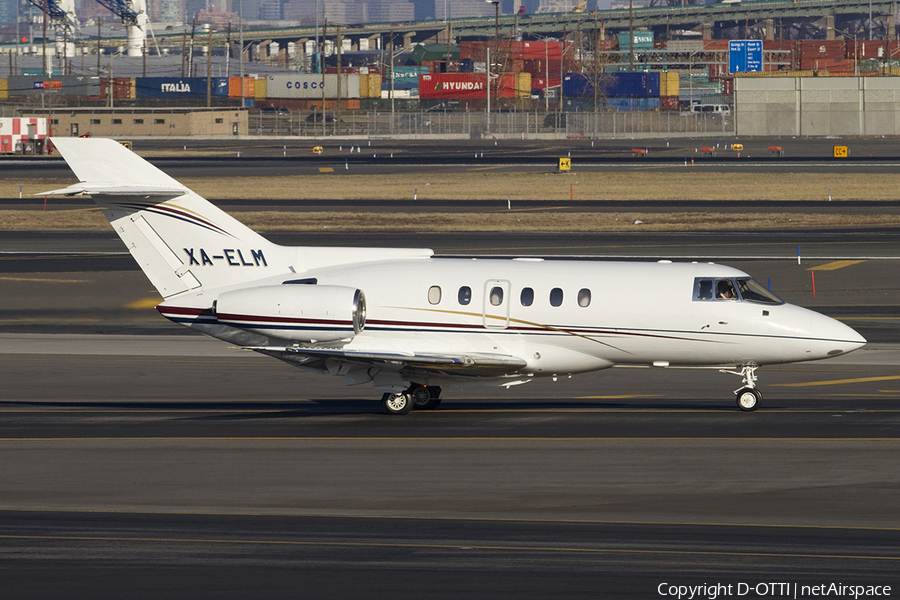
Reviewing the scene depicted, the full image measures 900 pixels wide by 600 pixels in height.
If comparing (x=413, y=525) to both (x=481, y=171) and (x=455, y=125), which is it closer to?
(x=481, y=171)

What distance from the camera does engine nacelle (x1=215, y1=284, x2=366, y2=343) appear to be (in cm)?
2402

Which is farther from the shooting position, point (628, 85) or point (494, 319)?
point (628, 85)

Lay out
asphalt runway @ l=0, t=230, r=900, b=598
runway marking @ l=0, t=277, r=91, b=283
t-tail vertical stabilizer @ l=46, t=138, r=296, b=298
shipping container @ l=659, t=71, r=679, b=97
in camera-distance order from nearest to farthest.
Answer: asphalt runway @ l=0, t=230, r=900, b=598 < t-tail vertical stabilizer @ l=46, t=138, r=296, b=298 < runway marking @ l=0, t=277, r=91, b=283 < shipping container @ l=659, t=71, r=679, b=97

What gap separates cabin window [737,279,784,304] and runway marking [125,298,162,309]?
2351 centimetres

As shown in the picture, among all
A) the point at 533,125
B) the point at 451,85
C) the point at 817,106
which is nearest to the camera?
the point at 817,106

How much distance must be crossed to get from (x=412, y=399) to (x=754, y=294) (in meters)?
8.07

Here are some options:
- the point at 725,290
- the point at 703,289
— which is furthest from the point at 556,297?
the point at 725,290

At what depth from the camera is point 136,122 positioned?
162 m

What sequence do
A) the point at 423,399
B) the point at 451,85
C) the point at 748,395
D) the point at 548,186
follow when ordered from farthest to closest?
1. the point at 451,85
2. the point at 548,186
3. the point at 423,399
4. the point at 748,395

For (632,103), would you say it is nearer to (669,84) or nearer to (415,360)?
(669,84)

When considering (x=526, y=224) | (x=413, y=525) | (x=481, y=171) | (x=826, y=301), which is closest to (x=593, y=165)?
(x=481, y=171)

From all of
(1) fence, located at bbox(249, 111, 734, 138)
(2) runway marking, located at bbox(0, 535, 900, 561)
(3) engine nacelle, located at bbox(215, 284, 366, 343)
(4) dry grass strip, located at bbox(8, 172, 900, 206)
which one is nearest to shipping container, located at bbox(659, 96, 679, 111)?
(1) fence, located at bbox(249, 111, 734, 138)

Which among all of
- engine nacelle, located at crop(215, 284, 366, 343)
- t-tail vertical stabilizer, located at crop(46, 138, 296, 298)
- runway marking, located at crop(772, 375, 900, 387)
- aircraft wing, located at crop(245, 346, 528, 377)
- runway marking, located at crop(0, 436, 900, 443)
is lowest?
runway marking, located at crop(0, 436, 900, 443)

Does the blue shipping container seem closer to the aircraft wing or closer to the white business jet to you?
the white business jet
